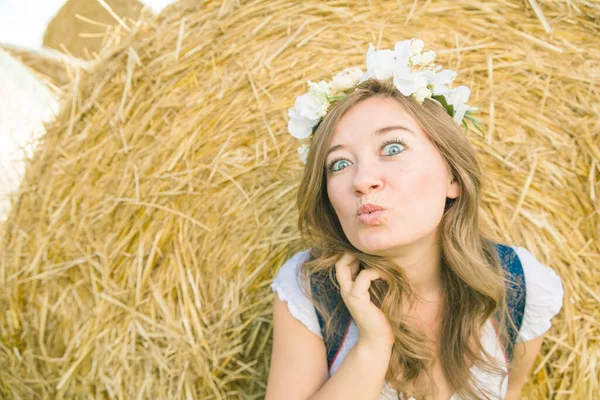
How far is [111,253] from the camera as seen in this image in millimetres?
1816

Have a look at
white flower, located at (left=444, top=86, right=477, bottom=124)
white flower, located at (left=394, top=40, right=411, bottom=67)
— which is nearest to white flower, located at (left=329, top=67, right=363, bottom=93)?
white flower, located at (left=394, top=40, right=411, bottom=67)

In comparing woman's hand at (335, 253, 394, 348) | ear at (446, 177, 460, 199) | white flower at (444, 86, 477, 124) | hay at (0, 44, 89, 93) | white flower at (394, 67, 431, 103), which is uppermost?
hay at (0, 44, 89, 93)

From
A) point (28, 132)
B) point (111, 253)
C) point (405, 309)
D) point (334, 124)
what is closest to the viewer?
point (334, 124)

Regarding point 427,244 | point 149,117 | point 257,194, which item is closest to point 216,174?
point 257,194

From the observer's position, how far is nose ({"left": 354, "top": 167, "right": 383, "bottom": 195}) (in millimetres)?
1318

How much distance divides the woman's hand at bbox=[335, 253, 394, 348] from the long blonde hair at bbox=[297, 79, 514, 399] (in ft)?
0.12

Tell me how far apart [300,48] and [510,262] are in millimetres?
967

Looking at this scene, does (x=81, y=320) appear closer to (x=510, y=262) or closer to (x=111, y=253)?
(x=111, y=253)

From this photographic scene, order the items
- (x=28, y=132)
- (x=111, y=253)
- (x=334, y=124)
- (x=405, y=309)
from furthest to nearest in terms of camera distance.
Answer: (x=28, y=132) < (x=111, y=253) < (x=405, y=309) < (x=334, y=124)

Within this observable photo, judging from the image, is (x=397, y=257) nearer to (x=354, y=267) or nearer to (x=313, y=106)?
(x=354, y=267)

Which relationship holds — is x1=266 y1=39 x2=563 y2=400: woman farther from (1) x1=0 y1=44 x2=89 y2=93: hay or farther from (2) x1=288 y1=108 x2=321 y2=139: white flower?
(1) x1=0 y1=44 x2=89 y2=93: hay

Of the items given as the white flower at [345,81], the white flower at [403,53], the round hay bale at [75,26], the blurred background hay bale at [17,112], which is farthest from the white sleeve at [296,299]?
the round hay bale at [75,26]

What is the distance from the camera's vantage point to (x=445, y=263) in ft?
5.31

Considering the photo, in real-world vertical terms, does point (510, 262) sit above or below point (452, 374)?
above
